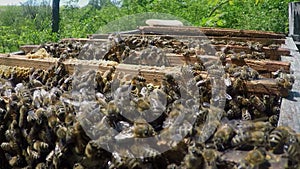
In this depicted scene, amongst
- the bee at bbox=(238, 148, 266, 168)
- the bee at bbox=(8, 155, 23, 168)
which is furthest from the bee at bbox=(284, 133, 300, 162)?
the bee at bbox=(8, 155, 23, 168)

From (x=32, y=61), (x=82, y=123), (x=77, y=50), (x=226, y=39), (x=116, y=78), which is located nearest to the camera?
(x=82, y=123)

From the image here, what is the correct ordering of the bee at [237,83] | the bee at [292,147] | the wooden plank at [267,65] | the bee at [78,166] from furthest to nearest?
the wooden plank at [267,65]
the bee at [237,83]
the bee at [78,166]
the bee at [292,147]

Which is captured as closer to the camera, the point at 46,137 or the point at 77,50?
the point at 46,137

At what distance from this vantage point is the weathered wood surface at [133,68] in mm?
2600

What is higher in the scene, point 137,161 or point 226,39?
point 226,39

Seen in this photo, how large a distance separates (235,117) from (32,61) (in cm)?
207

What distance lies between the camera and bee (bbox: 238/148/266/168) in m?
1.67

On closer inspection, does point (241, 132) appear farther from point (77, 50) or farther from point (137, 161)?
point (77, 50)

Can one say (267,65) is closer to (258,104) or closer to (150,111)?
(258,104)

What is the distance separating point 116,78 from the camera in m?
2.88

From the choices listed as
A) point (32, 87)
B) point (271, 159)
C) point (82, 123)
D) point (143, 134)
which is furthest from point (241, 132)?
point (32, 87)

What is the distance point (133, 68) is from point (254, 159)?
1511mm

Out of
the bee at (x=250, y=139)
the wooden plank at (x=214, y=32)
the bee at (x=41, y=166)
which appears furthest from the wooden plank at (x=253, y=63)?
the wooden plank at (x=214, y=32)

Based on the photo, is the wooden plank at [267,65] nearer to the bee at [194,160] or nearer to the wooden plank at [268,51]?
the wooden plank at [268,51]
